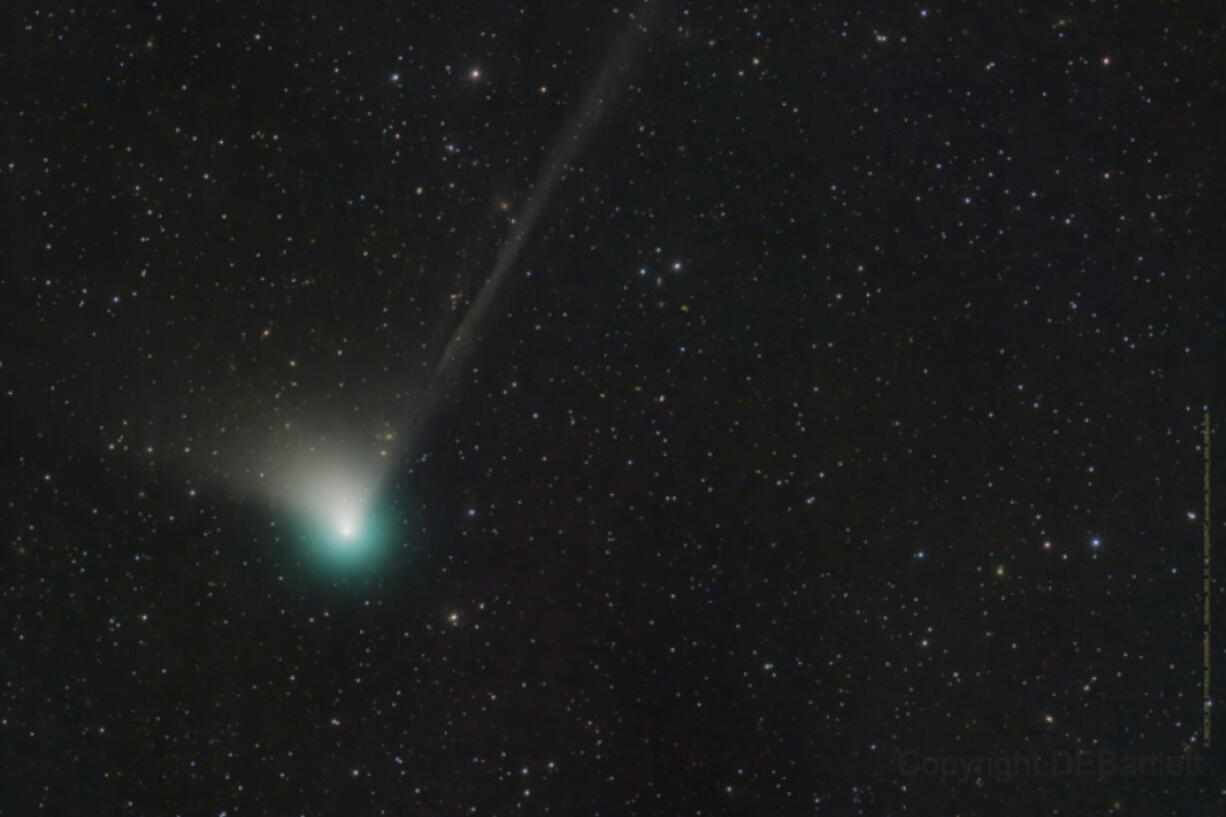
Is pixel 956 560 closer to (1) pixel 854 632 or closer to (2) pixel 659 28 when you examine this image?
(1) pixel 854 632

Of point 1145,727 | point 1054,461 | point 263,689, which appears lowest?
point 1145,727

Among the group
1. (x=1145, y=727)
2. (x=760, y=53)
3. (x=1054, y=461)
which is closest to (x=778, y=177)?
(x=760, y=53)

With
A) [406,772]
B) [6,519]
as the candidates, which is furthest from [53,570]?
[406,772]

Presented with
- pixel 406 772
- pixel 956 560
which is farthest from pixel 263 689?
pixel 956 560

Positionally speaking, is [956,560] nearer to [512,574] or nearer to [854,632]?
[854,632]

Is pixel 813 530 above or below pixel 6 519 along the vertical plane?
below

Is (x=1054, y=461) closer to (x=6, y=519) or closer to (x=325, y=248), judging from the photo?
(x=325, y=248)

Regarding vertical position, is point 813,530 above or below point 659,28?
below

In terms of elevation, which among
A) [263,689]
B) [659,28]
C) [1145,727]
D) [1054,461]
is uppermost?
[659,28]
